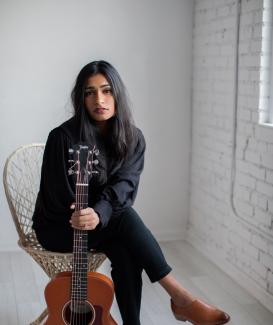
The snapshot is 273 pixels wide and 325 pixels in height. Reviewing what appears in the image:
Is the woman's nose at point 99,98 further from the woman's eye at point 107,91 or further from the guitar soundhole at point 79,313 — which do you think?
the guitar soundhole at point 79,313

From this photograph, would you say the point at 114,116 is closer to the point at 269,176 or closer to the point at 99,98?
the point at 99,98

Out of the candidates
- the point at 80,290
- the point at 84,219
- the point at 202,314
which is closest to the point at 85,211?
the point at 84,219

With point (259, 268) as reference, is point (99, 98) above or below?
above

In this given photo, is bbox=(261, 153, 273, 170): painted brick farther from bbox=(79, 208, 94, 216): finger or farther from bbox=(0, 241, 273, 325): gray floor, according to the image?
bbox=(79, 208, 94, 216): finger

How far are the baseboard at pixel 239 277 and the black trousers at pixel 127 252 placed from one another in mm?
833

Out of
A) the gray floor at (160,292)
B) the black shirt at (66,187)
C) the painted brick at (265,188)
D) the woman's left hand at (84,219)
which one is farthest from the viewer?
the painted brick at (265,188)

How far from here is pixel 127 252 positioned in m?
2.33

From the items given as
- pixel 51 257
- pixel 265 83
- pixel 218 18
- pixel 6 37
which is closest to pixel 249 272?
pixel 265 83

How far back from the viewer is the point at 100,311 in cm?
226

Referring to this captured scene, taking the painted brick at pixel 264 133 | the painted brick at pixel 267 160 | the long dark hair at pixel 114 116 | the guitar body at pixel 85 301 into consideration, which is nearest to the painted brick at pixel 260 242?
the painted brick at pixel 267 160

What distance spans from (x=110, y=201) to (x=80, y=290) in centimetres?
35

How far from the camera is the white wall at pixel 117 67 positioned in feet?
11.7

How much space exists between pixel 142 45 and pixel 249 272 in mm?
1511

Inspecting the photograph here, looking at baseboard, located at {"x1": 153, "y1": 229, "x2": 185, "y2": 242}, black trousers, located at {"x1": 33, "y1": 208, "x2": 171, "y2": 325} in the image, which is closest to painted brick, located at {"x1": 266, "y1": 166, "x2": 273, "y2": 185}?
black trousers, located at {"x1": 33, "y1": 208, "x2": 171, "y2": 325}
